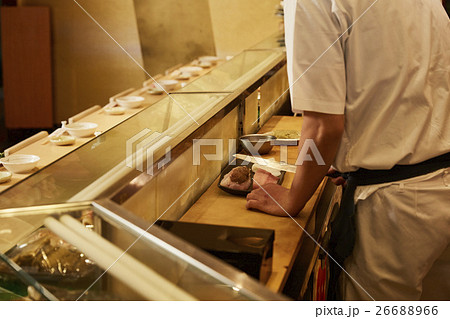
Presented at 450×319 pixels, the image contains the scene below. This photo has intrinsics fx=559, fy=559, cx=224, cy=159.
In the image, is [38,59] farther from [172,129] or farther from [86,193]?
[86,193]

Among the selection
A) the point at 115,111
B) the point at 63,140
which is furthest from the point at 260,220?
the point at 115,111

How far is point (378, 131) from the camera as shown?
178cm

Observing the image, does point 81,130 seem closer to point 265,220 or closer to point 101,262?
point 265,220

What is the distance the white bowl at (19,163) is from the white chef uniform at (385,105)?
62.4 inches

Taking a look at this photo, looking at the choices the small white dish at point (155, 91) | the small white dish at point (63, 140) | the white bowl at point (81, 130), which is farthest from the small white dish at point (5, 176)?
the small white dish at point (155, 91)

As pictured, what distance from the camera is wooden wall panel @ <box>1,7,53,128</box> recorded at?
281 inches

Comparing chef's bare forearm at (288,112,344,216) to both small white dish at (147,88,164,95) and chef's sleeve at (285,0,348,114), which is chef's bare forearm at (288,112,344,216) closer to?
chef's sleeve at (285,0,348,114)

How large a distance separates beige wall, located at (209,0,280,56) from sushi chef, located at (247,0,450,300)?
21.0 feet

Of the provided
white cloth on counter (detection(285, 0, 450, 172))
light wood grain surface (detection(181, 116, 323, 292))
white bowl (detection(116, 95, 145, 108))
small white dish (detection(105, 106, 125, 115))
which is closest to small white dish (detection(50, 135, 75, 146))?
small white dish (detection(105, 106, 125, 115))

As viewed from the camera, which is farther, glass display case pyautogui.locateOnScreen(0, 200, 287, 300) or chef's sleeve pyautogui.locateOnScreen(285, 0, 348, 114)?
chef's sleeve pyautogui.locateOnScreen(285, 0, 348, 114)

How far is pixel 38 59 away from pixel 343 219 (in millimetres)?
6343

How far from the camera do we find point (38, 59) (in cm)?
738
